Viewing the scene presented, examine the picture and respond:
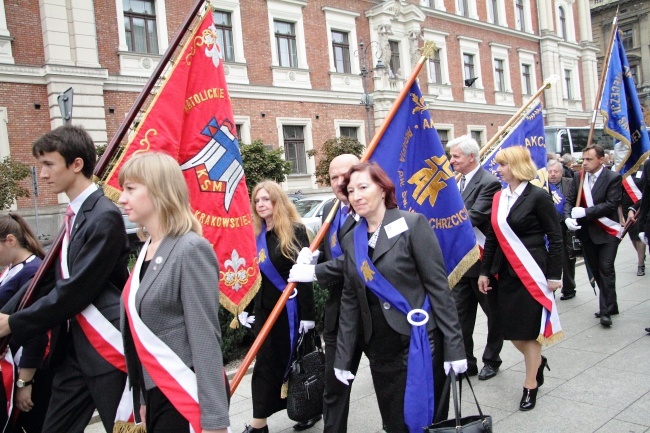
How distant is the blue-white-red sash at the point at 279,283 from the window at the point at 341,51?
23.8 m

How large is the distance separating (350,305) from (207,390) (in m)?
1.18

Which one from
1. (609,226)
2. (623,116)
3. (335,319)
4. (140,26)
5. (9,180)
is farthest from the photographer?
(140,26)

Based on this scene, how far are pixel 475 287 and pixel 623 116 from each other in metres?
3.75

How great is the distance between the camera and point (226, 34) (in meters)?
23.0

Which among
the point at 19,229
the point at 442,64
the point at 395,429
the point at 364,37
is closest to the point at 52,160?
the point at 19,229

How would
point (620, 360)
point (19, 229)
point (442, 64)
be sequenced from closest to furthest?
point (19, 229)
point (620, 360)
point (442, 64)

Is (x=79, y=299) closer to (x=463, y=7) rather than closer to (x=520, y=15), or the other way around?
(x=463, y=7)

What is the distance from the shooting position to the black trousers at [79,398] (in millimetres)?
2787

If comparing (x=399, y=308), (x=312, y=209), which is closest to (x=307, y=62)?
(x=312, y=209)

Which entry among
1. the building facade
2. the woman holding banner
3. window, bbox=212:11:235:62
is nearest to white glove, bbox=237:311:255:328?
the woman holding banner

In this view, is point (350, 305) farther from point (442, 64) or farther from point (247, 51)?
point (442, 64)

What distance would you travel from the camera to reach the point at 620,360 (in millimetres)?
5277

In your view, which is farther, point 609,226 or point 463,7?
point 463,7

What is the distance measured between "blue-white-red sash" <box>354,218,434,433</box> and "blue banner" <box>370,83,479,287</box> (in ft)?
3.98
